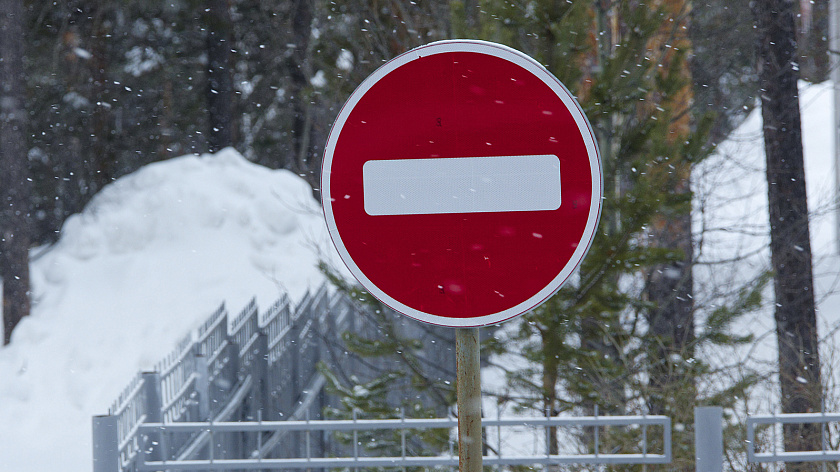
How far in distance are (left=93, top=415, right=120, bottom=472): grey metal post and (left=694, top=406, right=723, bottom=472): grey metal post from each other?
2.48m

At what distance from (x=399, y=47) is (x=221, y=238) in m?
5.15

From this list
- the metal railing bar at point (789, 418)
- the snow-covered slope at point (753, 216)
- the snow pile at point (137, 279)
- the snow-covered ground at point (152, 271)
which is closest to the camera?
the metal railing bar at point (789, 418)

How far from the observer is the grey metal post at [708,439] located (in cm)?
325

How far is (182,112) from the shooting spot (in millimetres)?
19125

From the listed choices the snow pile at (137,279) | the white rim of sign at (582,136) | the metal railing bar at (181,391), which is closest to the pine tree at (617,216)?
the metal railing bar at (181,391)

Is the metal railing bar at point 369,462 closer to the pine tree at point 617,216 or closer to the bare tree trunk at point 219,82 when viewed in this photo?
the pine tree at point 617,216

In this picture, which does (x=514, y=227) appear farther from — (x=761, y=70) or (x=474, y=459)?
(x=761, y=70)

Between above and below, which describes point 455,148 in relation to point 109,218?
below

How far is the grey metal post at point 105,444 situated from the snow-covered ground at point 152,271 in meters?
5.15

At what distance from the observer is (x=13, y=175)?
1101cm

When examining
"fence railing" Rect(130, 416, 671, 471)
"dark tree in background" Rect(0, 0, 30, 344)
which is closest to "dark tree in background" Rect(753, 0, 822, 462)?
"fence railing" Rect(130, 416, 671, 471)

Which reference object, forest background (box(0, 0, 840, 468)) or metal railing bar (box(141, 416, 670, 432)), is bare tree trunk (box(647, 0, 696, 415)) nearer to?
forest background (box(0, 0, 840, 468))

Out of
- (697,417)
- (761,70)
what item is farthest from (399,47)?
(697,417)

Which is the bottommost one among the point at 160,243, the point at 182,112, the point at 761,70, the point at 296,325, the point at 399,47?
the point at 296,325
